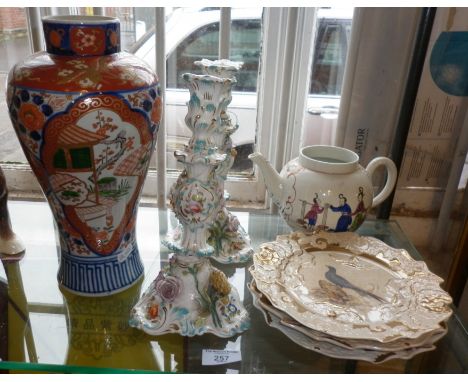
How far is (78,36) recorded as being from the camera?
53 centimetres

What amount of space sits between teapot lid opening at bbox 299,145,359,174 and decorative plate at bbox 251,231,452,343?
0.30 ft

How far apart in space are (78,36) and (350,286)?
0.43 metres

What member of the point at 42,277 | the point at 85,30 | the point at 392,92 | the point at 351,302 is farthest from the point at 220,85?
the point at 392,92

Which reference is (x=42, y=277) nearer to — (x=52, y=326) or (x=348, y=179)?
(x=52, y=326)

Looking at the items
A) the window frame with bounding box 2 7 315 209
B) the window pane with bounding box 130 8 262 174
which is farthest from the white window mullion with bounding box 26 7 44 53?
the window pane with bounding box 130 8 262 174

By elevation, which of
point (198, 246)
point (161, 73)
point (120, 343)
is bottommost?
point (120, 343)

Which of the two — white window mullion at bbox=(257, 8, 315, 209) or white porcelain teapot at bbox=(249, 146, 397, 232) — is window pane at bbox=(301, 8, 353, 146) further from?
white porcelain teapot at bbox=(249, 146, 397, 232)

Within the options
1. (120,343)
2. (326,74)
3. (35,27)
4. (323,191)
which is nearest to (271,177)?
(323,191)

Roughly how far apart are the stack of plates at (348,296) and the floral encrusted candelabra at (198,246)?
2.0 inches

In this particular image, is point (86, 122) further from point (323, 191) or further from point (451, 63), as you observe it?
point (451, 63)

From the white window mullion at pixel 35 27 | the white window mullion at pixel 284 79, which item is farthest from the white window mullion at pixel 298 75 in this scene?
the white window mullion at pixel 35 27

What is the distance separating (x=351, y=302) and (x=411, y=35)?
0.53 meters

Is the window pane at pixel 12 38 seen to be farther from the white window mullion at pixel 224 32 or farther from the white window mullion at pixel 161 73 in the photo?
the white window mullion at pixel 224 32

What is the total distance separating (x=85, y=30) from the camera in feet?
1.73
